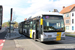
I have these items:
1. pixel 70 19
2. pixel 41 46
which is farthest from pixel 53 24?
pixel 70 19

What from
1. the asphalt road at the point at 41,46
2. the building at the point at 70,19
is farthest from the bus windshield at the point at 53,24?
the building at the point at 70,19

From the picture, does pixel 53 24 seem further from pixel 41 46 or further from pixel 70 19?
pixel 70 19

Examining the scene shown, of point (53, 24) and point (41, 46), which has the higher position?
point (53, 24)

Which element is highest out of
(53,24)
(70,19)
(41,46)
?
(70,19)

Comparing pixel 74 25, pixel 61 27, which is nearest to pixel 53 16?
pixel 61 27

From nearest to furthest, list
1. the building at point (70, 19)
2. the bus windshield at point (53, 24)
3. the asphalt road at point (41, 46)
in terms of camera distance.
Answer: the asphalt road at point (41, 46), the bus windshield at point (53, 24), the building at point (70, 19)

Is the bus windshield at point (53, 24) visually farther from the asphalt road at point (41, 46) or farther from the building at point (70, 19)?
the building at point (70, 19)

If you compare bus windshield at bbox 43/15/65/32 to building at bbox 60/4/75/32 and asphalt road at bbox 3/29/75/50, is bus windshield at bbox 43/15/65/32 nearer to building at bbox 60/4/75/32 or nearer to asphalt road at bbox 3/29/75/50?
asphalt road at bbox 3/29/75/50

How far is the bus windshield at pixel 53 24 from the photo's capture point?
356 inches

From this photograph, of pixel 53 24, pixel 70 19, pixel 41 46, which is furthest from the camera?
pixel 70 19

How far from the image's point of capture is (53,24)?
9.11 metres

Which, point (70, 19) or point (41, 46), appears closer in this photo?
point (41, 46)

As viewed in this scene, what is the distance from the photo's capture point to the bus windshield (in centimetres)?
903

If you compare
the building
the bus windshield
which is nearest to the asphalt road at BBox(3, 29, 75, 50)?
the bus windshield
